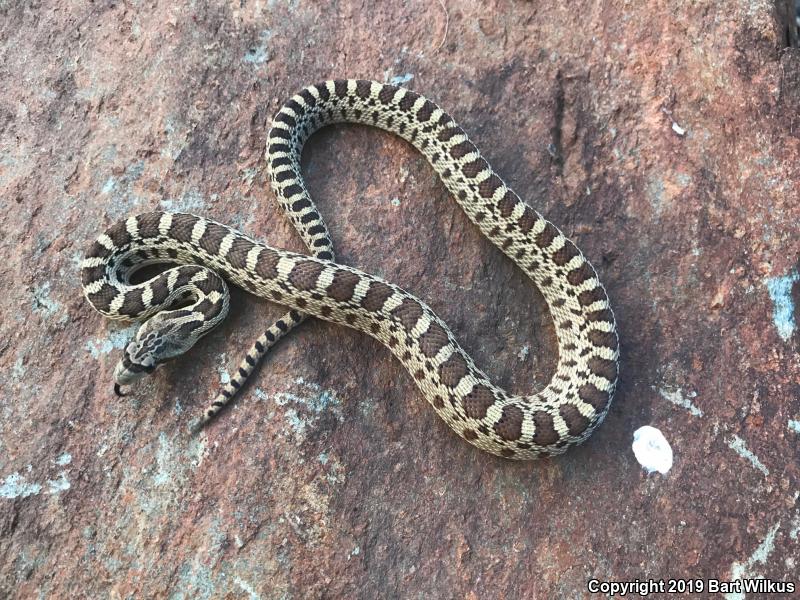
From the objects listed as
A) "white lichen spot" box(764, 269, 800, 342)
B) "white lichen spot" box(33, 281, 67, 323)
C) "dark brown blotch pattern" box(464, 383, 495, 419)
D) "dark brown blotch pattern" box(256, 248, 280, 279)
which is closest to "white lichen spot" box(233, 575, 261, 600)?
"dark brown blotch pattern" box(464, 383, 495, 419)

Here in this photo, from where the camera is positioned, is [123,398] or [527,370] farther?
[527,370]

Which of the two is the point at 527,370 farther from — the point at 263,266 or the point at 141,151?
the point at 141,151

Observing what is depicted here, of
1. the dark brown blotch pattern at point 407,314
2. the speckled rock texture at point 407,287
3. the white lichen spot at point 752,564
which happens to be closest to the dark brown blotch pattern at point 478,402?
the speckled rock texture at point 407,287

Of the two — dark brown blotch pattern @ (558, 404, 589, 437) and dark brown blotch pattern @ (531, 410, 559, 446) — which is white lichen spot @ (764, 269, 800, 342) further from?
dark brown blotch pattern @ (531, 410, 559, 446)

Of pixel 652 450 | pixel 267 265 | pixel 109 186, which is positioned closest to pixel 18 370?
pixel 109 186

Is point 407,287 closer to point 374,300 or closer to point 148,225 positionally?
point 374,300

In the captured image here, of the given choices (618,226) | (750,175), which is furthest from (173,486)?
(750,175)
